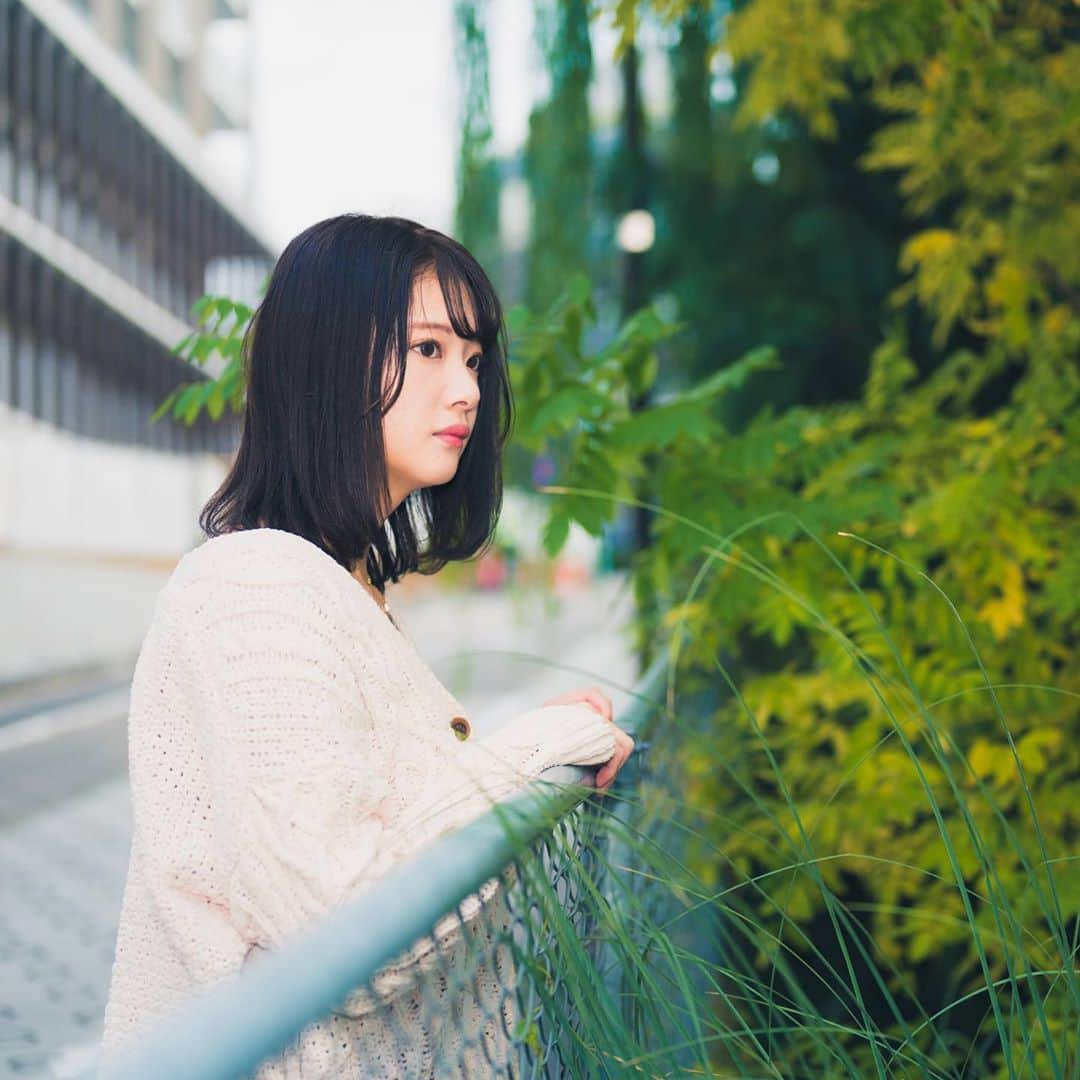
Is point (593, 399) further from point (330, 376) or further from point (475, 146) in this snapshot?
point (475, 146)

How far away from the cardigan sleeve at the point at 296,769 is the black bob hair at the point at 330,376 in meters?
0.23

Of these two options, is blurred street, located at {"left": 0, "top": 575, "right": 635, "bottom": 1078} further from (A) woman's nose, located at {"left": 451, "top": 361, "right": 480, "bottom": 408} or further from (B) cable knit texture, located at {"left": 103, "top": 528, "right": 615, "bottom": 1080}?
(A) woman's nose, located at {"left": 451, "top": 361, "right": 480, "bottom": 408}

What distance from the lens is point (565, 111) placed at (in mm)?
5512

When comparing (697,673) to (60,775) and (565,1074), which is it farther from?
(60,775)

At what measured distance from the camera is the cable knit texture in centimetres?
146

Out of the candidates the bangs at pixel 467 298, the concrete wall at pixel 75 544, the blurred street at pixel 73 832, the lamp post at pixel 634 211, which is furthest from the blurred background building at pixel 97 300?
the bangs at pixel 467 298

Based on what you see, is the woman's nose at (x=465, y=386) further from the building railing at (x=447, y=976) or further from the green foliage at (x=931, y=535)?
the green foliage at (x=931, y=535)

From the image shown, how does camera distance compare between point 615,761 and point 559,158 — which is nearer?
point 615,761

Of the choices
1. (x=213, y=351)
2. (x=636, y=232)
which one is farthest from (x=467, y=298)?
(x=636, y=232)

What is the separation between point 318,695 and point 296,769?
3.2 inches

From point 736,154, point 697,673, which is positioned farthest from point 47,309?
point 697,673

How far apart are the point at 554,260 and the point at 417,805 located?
14.8ft

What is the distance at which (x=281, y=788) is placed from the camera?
4.79 ft

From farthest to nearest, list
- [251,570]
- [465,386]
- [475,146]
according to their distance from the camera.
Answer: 1. [475,146]
2. [465,386]
3. [251,570]
